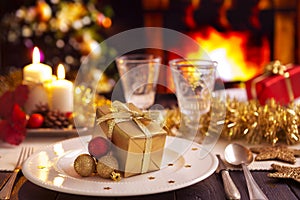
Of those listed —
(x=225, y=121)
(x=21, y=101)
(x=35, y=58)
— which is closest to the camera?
(x=225, y=121)

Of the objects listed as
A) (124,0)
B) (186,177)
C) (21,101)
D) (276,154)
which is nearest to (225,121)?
(276,154)

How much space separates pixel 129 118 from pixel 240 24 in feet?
7.12

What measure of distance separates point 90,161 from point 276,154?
42 centimetres

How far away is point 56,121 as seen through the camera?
4.72ft

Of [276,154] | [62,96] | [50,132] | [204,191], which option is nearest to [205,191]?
[204,191]

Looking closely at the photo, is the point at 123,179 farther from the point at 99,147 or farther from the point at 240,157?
the point at 240,157

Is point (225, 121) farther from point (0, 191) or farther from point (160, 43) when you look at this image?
point (160, 43)

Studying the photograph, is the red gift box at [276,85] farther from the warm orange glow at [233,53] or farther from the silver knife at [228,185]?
the warm orange glow at [233,53]

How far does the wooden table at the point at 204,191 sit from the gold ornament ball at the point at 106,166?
0.18ft

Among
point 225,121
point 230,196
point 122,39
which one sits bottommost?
point 230,196

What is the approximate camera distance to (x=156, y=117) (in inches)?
44.9

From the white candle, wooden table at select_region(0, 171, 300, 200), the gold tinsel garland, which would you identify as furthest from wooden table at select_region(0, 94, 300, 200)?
the white candle

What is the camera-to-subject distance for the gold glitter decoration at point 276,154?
47.2 inches

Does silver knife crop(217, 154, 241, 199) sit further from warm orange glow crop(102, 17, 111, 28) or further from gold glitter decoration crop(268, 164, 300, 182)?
warm orange glow crop(102, 17, 111, 28)
